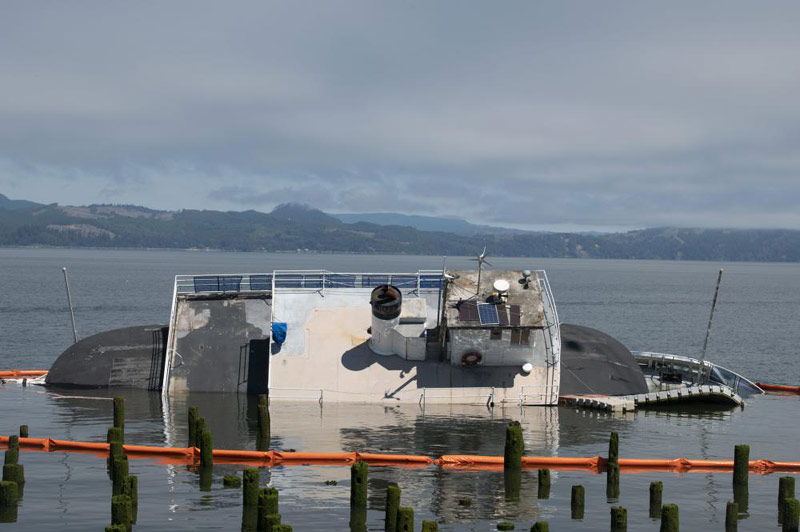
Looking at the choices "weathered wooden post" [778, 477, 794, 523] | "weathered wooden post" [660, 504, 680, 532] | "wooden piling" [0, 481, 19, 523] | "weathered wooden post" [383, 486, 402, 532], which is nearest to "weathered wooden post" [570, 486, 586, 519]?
"weathered wooden post" [660, 504, 680, 532]

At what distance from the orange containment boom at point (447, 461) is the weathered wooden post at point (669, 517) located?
13.5 meters

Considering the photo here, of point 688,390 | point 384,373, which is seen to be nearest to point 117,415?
point 384,373

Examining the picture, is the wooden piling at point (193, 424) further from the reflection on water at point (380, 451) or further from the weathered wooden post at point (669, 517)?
the weathered wooden post at point (669, 517)

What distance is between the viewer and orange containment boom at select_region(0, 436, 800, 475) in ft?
156

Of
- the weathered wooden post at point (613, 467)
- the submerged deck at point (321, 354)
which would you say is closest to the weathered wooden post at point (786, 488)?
the weathered wooden post at point (613, 467)

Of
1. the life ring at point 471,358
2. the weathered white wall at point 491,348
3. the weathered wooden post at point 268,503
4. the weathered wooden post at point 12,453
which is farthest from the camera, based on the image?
the life ring at point 471,358

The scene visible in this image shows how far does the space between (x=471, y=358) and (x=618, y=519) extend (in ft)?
75.2

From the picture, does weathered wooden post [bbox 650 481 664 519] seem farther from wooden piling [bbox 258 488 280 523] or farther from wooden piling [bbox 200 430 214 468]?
wooden piling [bbox 200 430 214 468]

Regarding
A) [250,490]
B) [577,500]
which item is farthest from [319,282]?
[577,500]

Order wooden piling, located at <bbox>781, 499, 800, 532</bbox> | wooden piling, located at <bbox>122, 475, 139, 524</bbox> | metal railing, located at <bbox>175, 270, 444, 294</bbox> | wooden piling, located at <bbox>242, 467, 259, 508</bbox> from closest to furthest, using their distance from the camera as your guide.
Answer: wooden piling, located at <bbox>122, 475, 139, 524</bbox>, wooden piling, located at <bbox>781, 499, 800, 532</bbox>, wooden piling, located at <bbox>242, 467, 259, 508</bbox>, metal railing, located at <bbox>175, 270, 444, 294</bbox>

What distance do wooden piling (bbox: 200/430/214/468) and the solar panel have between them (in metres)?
19.2

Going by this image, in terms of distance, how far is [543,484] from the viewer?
43.4 metres

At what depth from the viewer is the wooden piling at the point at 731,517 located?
127ft

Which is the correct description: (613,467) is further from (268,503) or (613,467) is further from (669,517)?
(268,503)
